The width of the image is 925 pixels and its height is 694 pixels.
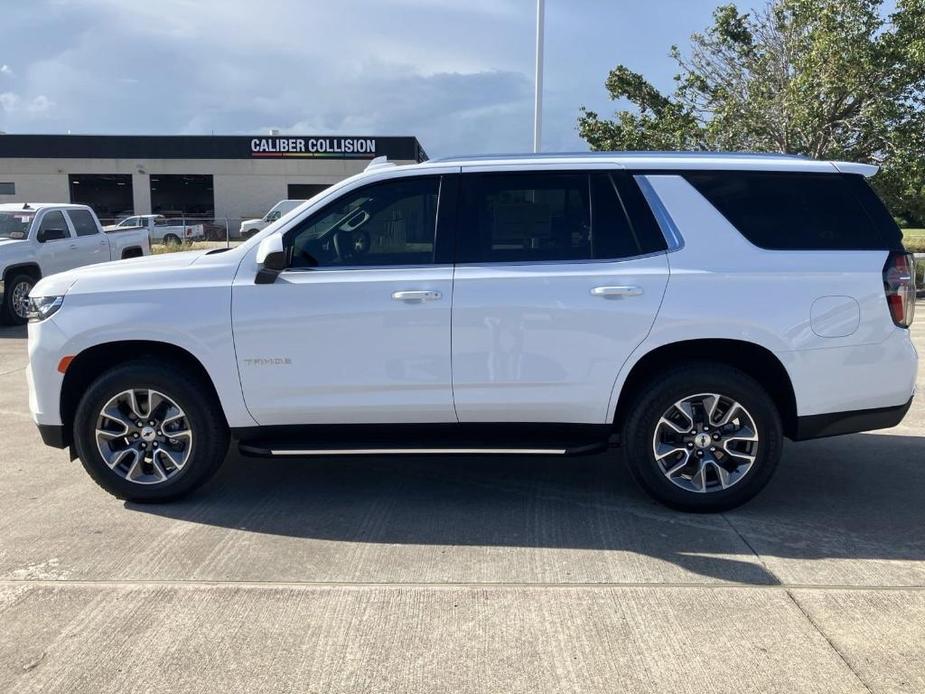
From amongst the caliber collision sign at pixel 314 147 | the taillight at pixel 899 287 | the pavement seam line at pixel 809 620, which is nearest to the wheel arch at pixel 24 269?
the pavement seam line at pixel 809 620

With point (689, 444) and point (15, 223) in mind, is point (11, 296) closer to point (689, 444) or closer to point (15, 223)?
point (15, 223)

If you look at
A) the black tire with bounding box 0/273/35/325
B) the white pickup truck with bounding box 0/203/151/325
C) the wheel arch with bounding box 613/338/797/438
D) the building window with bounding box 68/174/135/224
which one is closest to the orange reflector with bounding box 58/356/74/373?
the wheel arch with bounding box 613/338/797/438

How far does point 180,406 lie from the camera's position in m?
4.84

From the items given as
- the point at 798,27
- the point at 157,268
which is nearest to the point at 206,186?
the point at 798,27

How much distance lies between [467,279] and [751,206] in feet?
5.53

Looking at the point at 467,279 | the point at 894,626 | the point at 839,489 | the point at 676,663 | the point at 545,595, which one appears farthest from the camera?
the point at 839,489

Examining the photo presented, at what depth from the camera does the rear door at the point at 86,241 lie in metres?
13.8

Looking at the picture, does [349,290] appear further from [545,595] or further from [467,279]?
[545,595]

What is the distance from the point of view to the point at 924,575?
4.08 metres

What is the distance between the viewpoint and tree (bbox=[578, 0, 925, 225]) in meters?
16.6

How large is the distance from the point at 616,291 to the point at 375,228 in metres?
1.43

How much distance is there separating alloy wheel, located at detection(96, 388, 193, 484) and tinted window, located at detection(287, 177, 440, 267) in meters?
1.17

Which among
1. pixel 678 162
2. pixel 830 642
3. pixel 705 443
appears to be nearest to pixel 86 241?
pixel 678 162

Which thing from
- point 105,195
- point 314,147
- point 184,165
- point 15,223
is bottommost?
point 15,223
